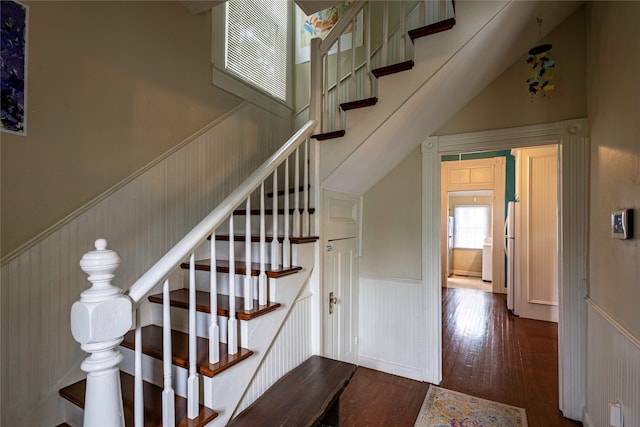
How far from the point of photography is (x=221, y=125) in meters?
2.34

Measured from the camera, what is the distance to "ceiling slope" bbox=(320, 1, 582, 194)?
174cm

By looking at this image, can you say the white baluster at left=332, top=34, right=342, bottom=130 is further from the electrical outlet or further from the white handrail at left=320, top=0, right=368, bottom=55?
the electrical outlet

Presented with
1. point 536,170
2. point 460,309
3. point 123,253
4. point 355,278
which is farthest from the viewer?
point 460,309

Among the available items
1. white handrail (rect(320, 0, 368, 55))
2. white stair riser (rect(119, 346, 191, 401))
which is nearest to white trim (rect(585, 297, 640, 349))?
white stair riser (rect(119, 346, 191, 401))

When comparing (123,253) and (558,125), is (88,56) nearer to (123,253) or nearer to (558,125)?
(123,253)

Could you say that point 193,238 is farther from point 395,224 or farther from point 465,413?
point 465,413

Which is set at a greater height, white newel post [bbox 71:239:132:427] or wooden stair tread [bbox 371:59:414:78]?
wooden stair tread [bbox 371:59:414:78]

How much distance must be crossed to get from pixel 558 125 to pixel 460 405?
7.22 feet

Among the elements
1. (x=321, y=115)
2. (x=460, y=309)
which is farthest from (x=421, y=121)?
(x=460, y=309)

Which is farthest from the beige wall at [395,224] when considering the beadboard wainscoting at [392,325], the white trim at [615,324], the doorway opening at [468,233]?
the doorway opening at [468,233]

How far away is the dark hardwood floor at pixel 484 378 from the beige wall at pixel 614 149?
1.02 metres

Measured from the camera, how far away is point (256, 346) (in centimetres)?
147

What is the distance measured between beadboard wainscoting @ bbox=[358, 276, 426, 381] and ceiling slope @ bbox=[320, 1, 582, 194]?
103cm

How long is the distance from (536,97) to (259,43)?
7.86 ft
